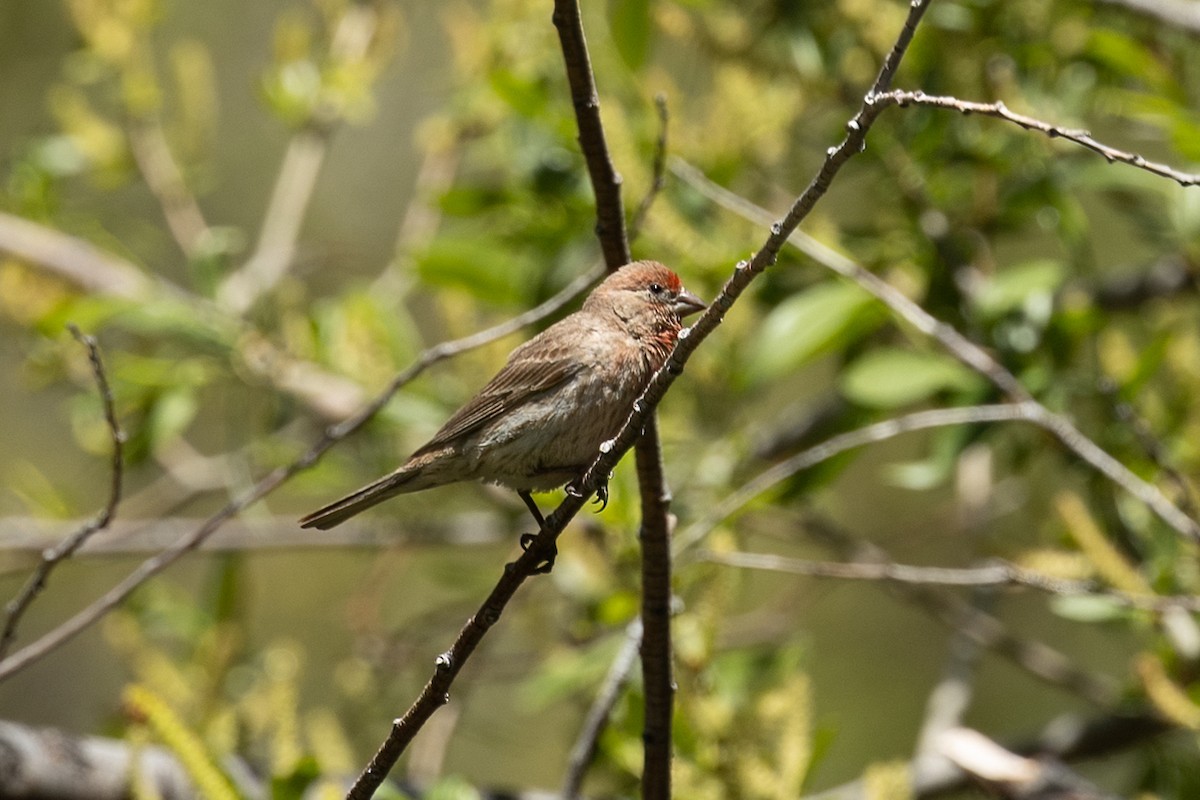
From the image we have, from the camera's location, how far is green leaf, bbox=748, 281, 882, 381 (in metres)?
3.97

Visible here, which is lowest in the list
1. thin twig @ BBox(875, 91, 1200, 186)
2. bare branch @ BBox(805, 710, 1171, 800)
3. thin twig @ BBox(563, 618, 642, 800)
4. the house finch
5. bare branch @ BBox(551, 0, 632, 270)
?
thin twig @ BBox(563, 618, 642, 800)

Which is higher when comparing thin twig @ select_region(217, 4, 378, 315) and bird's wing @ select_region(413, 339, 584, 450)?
thin twig @ select_region(217, 4, 378, 315)

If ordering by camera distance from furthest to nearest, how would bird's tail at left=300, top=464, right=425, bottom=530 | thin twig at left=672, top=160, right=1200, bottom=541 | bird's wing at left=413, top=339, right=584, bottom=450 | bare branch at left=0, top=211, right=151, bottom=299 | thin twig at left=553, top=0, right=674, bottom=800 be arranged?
bare branch at left=0, top=211, right=151, bottom=299, bird's wing at left=413, top=339, right=584, bottom=450, bird's tail at left=300, top=464, right=425, bottom=530, thin twig at left=672, top=160, right=1200, bottom=541, thin twig at left=553, top=0, right=674, bottom=800

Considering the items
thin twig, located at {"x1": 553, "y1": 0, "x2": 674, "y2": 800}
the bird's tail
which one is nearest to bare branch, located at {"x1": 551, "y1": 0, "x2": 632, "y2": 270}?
thin twig, located at {"x1": 553, "y1": 0, "x2": 674, "y2": 800}

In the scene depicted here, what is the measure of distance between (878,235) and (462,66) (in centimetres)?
206

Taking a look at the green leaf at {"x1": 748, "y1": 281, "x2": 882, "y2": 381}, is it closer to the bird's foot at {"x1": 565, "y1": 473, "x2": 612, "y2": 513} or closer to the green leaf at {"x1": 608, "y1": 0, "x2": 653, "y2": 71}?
the bird's foot at {"x1": 565, "y1": 473, "x2": 612, "y2": 513}

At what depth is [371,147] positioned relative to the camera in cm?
959

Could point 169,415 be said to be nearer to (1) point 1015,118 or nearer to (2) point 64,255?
(2) point 64,255

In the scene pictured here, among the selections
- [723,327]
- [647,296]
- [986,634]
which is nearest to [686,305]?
[647,296]

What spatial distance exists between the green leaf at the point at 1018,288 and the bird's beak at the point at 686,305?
0.98 metres

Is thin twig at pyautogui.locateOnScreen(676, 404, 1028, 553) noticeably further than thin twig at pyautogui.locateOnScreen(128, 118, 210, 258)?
No

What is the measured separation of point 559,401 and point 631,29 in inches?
50.3

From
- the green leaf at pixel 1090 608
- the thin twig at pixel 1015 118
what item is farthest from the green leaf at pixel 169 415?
the thin twig at pixel 1015 118

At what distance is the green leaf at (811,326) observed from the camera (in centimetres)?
397
